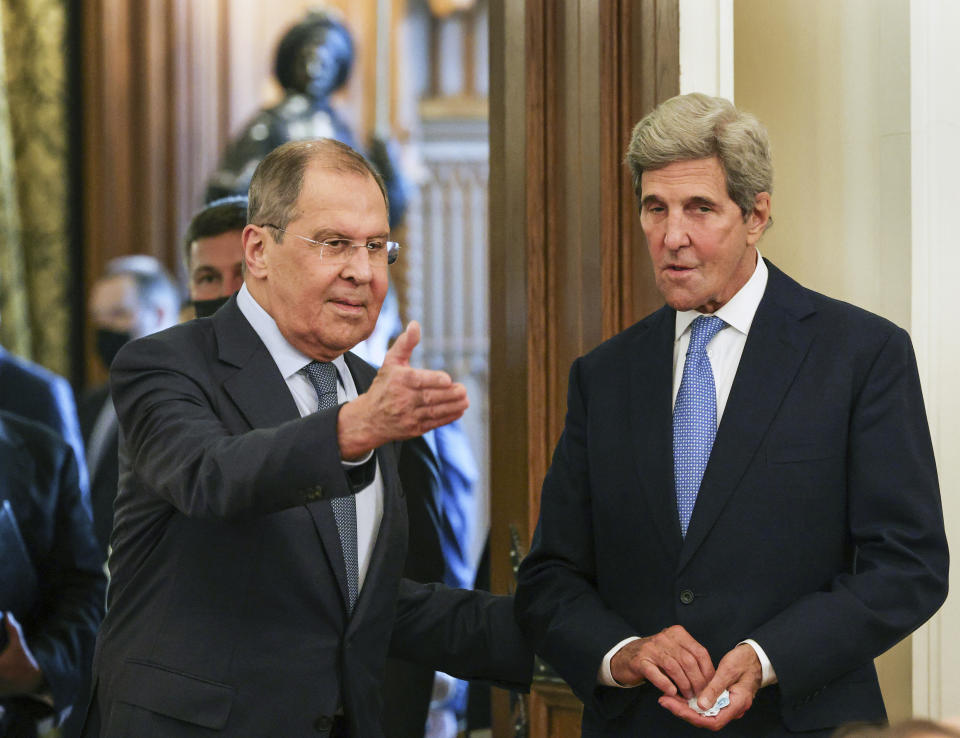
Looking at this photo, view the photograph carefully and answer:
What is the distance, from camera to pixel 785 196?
3117 millimetres

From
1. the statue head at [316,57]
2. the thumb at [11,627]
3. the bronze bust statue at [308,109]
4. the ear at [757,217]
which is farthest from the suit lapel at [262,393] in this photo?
the statue head at [316,57]

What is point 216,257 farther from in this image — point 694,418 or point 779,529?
point 779,529

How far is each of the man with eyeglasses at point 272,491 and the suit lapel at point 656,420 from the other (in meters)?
0.43

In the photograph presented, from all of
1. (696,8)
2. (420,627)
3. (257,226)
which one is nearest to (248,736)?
(420,627)

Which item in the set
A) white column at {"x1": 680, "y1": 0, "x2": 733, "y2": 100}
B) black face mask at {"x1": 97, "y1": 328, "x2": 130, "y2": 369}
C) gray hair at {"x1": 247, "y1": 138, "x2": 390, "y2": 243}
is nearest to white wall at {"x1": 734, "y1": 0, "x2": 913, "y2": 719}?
white column at {"x1": 680, "y1": 0, "x2": 733, "y2": 100}

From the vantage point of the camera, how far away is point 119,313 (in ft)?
22.5

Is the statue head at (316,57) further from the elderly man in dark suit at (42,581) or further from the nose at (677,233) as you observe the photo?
the nose at (677,233)

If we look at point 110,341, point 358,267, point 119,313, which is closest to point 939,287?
point 358,267

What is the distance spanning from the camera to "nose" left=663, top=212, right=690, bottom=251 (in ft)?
7.11

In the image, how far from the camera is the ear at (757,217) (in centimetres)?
222

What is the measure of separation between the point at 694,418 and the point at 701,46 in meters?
1.09

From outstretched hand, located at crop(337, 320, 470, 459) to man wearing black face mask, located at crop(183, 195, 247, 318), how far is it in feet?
5.71

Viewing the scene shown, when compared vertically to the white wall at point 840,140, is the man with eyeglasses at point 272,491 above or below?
below

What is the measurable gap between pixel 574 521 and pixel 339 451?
0.63m
